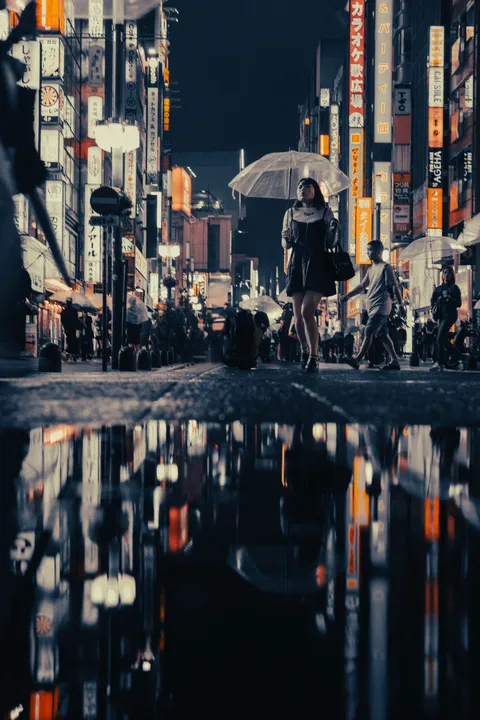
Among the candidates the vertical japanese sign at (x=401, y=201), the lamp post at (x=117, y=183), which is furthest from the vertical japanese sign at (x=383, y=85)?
the lamp post at (x=117, y=183)

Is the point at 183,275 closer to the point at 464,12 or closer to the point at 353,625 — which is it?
the point at 464,12

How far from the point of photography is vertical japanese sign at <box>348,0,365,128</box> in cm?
5785

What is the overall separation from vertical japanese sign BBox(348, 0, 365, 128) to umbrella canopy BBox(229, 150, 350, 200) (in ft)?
142

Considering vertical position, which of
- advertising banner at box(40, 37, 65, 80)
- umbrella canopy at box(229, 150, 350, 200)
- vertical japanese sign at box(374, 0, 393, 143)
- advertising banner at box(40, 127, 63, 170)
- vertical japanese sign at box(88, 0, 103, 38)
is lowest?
umbrella canopy at box(229, 150, 350, 200)

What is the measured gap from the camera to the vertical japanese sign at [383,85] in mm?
50500

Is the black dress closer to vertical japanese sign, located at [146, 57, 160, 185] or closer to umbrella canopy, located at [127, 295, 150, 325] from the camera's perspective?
umbrella canopy, located at [127, 295, 150, 325]

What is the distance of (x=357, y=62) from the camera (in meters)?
58.9

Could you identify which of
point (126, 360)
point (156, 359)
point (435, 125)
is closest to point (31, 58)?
point (435, 125)

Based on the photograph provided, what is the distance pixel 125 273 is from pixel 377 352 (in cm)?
727

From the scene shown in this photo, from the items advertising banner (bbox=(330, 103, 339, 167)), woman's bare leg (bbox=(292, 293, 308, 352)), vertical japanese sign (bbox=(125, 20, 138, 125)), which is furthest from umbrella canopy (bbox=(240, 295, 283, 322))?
advertising banner (bbox=(330, 103, 339, 167))

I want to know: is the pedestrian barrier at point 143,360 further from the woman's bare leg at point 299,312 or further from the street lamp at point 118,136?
the woman's bare leg at point 299,312

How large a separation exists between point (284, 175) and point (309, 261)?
598 cm

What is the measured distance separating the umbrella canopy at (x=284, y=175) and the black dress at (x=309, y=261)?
189 inches

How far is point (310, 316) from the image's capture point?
11.3 m
